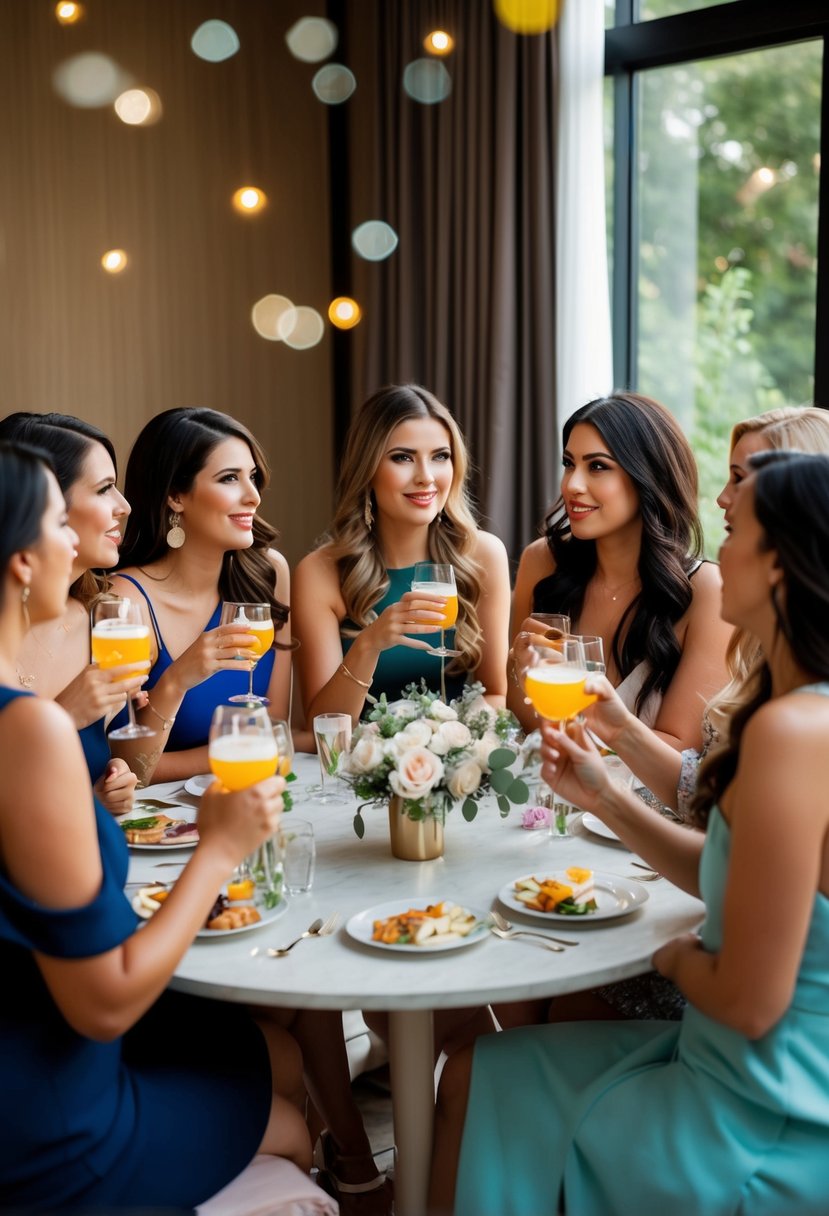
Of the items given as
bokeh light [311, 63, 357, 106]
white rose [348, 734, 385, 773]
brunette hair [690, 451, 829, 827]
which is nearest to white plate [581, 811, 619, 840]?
white rose [348, 734, 385, 773]

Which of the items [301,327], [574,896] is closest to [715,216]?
[301,327]

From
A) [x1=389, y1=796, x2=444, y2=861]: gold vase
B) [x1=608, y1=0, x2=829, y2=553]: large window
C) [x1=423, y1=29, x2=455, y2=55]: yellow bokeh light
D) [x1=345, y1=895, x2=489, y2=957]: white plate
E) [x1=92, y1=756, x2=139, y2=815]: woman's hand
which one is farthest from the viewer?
[x1=423, y1=29, x2=455, y2=55]: yellow bokeh light

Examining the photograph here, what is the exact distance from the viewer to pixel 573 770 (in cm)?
196

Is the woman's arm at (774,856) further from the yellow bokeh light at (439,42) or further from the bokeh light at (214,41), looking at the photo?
the bokeh light at (214,41)

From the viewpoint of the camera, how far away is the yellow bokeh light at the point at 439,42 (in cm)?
479

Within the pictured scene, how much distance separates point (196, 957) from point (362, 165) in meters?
4.41

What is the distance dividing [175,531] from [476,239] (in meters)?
2.22

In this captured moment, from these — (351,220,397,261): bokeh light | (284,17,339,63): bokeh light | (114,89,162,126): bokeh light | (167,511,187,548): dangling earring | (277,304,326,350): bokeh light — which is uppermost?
(284,17,339,63): bokeh light

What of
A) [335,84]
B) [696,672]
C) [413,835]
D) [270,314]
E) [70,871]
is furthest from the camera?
[335,84]

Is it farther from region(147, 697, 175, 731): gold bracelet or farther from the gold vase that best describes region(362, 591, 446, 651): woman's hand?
the gold vase

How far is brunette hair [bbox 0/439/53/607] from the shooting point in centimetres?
152

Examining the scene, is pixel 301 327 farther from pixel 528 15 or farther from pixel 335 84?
pixel 528 15

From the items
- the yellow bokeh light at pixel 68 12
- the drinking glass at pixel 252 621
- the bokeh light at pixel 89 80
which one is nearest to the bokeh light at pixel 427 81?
the bokeh light at pixel 89 80

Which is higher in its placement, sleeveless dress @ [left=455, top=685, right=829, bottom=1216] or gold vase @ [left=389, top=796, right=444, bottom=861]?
gold vase @ [left=389, top=796, right=444, bottom=861]
